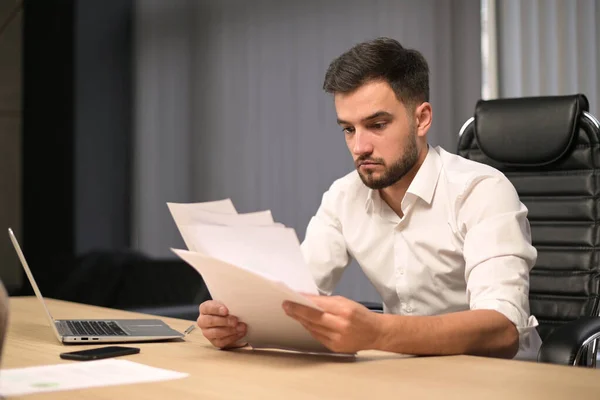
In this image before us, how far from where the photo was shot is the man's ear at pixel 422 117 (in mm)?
1924

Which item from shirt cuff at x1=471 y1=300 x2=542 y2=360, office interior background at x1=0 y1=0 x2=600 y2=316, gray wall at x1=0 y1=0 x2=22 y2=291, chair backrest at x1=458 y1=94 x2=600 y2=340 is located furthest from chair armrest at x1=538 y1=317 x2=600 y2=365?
gray wall at x1=0 y1=0 x2=22 y2=291

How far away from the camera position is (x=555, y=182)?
2.19 metres

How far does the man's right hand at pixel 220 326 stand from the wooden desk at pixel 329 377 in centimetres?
3

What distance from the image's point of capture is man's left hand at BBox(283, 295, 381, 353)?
128cm

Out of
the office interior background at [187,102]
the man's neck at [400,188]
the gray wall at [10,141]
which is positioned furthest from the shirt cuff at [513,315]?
the gray wall at [10,141]

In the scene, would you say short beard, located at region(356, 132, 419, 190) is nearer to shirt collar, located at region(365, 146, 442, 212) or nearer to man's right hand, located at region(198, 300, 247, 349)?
shirt collar, located at region(365, 146, 442, 212)

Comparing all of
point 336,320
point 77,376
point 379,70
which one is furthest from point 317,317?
point 379,70

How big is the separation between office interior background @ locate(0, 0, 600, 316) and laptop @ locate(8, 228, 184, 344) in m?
1.90

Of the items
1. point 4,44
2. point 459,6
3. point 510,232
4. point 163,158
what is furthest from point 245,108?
point 510,232

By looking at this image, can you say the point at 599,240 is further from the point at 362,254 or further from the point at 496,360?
the point at 496,360

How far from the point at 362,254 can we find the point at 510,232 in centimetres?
44

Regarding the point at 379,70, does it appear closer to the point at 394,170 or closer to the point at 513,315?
the point at 394,170

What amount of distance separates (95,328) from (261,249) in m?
0.60

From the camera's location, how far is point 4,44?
18.8ft
